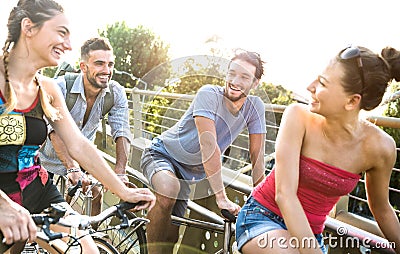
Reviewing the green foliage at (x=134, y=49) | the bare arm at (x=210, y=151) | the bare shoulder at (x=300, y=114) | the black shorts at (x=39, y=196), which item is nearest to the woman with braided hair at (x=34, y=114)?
the black shorts at (x=39, y=196)

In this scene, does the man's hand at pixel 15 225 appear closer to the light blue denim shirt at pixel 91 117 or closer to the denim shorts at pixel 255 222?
the denim shorts at pixel 255 222

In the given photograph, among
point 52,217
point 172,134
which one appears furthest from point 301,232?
point 172,134

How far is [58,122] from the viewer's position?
2363mm

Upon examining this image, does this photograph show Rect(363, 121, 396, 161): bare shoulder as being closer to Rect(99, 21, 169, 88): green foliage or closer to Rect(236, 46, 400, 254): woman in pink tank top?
Rect(236, 46, 400, 254): woman in pink tank top

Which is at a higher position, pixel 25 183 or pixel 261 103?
pixel 261 103

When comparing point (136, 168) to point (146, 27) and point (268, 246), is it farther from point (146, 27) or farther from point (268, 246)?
point (146, 27)

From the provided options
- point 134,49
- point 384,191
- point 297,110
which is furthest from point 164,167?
point 134,49

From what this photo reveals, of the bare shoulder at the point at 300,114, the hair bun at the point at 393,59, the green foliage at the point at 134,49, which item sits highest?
the hair bun at the point at 393,59

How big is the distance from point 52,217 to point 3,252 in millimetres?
498

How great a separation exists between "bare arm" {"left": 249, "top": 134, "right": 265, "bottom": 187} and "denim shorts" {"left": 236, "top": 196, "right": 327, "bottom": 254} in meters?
0.89

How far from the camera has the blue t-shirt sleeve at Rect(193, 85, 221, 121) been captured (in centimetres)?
299

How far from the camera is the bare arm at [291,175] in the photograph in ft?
6.67

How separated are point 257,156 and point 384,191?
1007 millimetres

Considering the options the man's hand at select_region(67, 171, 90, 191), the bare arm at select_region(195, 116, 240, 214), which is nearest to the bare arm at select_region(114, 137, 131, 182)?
the man's hand at select_region(67, 171, 90, 191)
